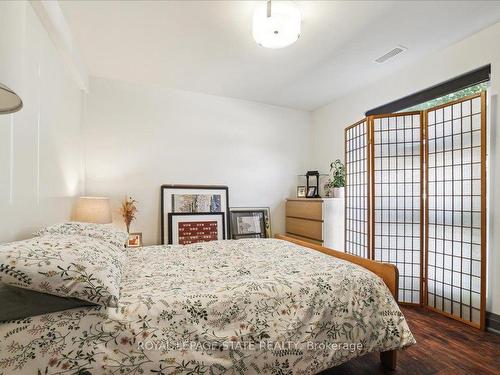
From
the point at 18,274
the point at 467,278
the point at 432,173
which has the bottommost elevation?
the point at 467,278

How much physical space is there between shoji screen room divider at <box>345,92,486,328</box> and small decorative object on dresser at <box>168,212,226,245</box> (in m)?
1.79

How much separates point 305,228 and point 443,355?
1.96m

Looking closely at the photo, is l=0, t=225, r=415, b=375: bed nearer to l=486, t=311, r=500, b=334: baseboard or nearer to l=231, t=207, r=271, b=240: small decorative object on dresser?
l=486, t=311, r=500, b=334: baseboard

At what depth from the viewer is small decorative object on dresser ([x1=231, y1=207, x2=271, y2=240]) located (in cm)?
360

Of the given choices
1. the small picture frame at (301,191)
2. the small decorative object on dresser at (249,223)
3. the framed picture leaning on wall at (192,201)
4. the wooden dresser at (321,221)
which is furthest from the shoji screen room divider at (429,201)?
the framed picture leaning on wall at (192,201)

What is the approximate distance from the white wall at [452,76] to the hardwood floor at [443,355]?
0.35 metres

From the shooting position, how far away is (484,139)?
80.1 inches

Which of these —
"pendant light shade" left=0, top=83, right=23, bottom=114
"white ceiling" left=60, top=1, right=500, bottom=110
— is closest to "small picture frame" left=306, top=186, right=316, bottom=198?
"white ceiling" left=60, top=1, right=500, bottom=110

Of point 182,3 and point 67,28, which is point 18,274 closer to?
point 182,3

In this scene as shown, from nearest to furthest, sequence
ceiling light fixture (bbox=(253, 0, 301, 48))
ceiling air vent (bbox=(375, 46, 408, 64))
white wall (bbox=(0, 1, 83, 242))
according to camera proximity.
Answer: white wall (bbox=(0, 1, 83, 242)) → ceiling light fixture (bbox=(253, 0, 301, 48)) → ceiling air vent (bbox=(375, 46, 408, 64))

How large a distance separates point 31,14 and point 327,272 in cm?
254

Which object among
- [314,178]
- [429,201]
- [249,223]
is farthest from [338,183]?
[249,223]

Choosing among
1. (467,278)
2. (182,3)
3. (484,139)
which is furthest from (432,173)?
(182,3)

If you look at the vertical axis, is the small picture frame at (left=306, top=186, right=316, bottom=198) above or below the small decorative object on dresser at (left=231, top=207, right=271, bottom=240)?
above
